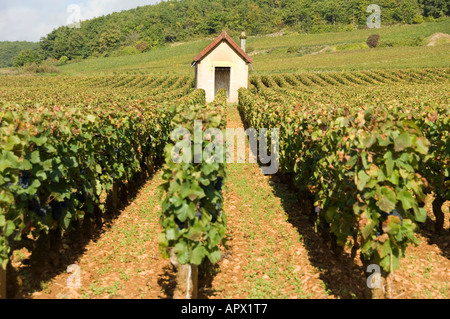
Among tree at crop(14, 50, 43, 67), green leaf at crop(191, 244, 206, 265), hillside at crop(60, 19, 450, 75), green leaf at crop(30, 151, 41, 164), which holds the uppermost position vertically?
tree at crop(14, 50, 43, 67)

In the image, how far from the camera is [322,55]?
72.8 m

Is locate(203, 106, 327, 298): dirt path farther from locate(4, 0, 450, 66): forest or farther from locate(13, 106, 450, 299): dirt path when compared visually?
locate(4, 0, 450, 66): forest

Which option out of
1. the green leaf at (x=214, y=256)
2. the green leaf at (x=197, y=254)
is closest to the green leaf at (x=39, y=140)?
the green leaf at (x=197, y=254)

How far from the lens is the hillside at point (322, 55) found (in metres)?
57.8

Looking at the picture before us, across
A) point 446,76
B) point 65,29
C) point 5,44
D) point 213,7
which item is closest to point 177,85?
point 446,76

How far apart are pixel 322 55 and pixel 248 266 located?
71.5 m

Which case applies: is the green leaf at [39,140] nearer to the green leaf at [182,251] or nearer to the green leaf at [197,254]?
the green leaf at [182,251]

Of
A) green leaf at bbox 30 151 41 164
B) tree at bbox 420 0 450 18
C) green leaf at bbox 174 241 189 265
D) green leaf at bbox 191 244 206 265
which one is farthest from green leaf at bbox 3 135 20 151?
tree at bbox 420 0 450 18

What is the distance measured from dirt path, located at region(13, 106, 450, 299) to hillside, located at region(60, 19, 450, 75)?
49.4 metres

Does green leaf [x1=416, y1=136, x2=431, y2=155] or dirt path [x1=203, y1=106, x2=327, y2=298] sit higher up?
green leaf [x1=416, y1=136, x2=431, y2=155]

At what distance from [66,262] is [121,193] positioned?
3.56 meters

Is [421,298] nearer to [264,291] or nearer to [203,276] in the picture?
[264,291]

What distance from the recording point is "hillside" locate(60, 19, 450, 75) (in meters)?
57.8

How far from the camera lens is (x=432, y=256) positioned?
704cm
